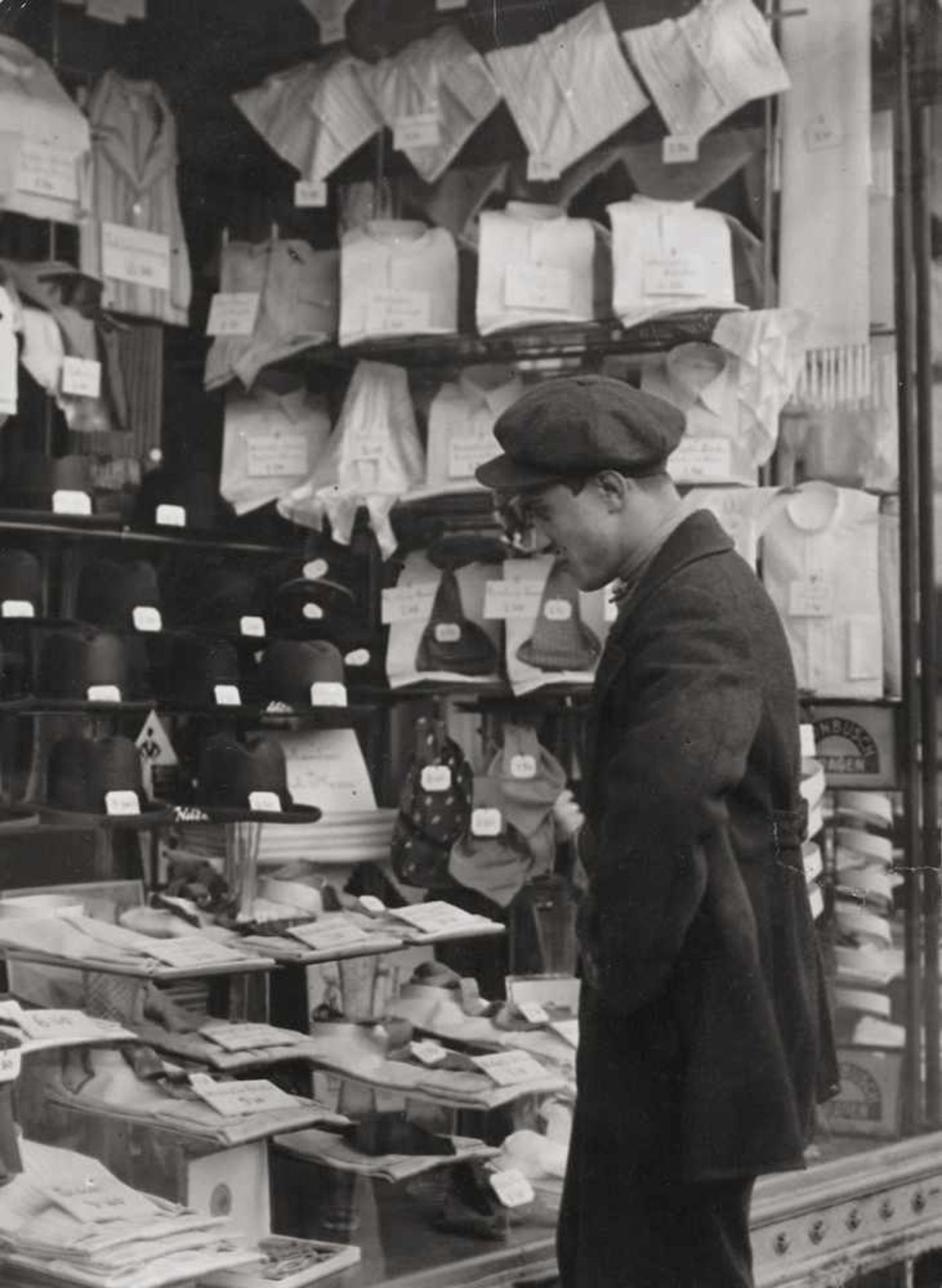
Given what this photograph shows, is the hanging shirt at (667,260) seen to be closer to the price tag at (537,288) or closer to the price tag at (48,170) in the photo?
the price tag at (537,288)

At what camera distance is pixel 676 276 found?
490cm

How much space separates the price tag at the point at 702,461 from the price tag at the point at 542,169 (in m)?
0.77

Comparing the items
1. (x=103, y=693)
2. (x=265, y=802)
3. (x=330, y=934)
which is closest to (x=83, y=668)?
(x=103, y=693)

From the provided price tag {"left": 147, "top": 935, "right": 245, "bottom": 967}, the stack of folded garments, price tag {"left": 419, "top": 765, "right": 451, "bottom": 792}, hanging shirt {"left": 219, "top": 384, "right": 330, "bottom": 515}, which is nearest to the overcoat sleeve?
the stack of folded garments

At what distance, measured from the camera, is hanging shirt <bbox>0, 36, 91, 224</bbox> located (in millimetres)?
4602

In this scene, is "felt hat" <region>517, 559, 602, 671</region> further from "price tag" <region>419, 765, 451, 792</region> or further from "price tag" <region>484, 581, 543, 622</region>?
"price tag" <region>419, 765, 451, 792</region>

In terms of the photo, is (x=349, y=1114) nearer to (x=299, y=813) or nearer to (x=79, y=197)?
(x=299, y=813)

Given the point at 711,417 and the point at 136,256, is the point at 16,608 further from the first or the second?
the point at 711,417

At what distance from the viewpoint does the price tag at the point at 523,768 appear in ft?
16.4

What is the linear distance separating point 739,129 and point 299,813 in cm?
216

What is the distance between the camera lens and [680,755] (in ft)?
8.05

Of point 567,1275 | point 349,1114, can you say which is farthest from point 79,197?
point 567,1275

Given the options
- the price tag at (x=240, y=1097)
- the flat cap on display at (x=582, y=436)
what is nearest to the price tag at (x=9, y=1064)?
the price tag at (x=240, y=1097)

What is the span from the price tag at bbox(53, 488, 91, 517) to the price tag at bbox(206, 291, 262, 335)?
88 cm
